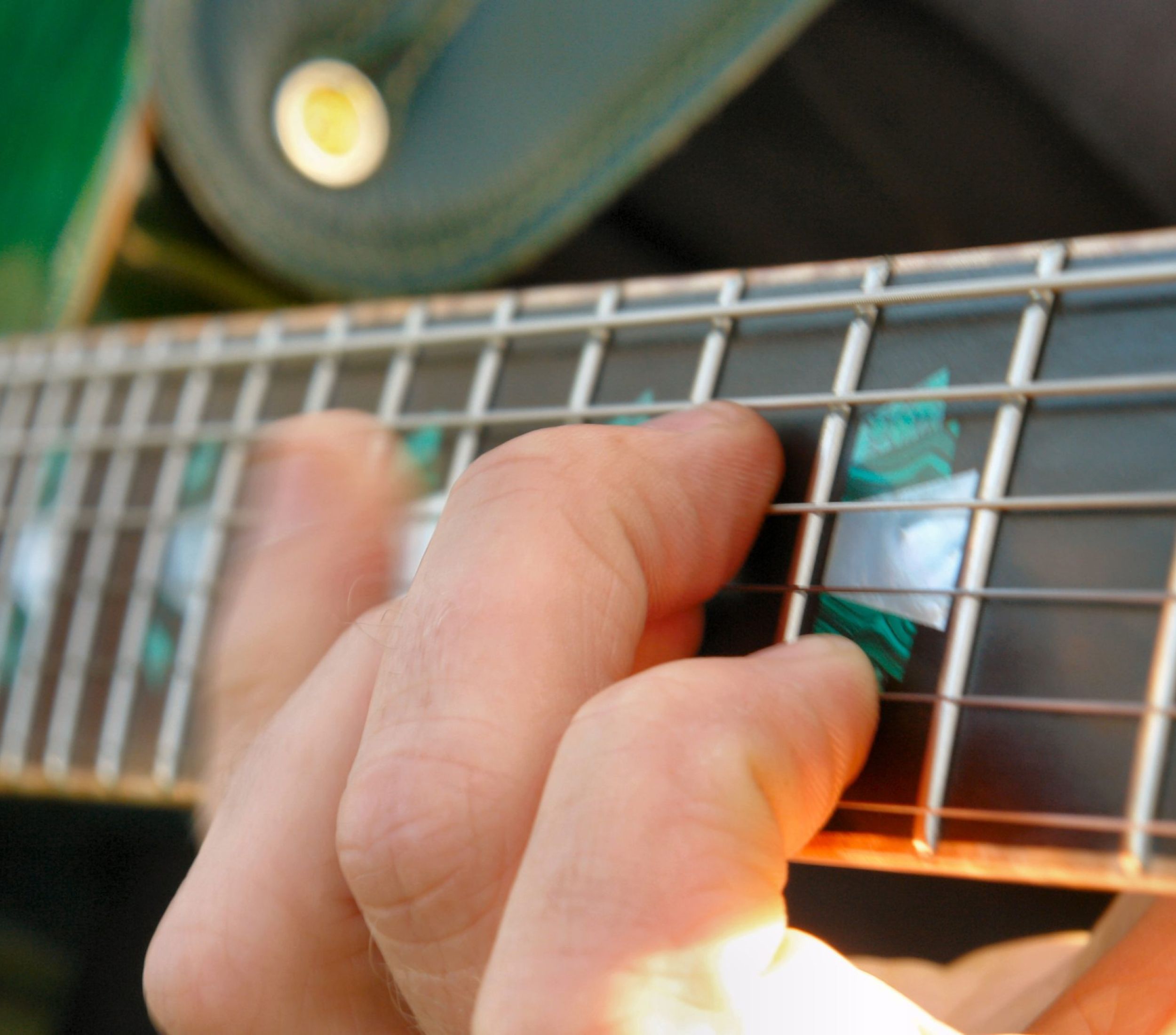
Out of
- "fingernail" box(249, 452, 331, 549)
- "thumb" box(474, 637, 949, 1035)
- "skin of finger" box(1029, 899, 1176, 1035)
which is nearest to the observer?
"thumb" box(474, 637, 949, 1035)

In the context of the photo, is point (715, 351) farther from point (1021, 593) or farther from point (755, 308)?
point (1021, 593)

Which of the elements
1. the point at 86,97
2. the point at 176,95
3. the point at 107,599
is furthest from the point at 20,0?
the point at 107,599

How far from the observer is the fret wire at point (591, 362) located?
1.82ft

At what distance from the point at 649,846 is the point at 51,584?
0.65m

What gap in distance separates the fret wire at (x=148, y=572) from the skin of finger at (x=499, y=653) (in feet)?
→ 1.34

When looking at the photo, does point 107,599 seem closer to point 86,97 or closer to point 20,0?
point 86,97

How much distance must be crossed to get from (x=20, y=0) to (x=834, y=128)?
839 millimetres

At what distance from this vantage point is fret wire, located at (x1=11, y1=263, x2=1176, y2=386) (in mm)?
415

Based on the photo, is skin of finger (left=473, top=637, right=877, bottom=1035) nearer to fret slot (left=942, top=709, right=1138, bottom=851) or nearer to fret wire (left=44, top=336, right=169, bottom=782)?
fret slot (left=942, top=709, right=1138, bottom=851)

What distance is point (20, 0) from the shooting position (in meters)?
1.08

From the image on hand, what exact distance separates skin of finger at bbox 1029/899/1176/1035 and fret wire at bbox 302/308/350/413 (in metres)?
0.51

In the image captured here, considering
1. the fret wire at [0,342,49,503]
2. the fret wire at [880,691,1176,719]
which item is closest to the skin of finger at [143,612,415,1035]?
the fret wire at [880,691,1176,719]

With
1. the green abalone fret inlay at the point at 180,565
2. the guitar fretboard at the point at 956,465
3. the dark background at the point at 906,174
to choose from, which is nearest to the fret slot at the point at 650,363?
the guitar fretboard at the point at 956,465

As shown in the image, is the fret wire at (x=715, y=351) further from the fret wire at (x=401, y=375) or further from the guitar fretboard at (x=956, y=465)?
the fret wire at (x=401, y=375)
